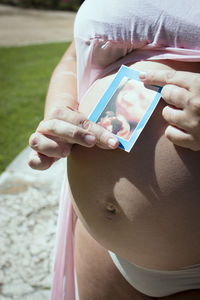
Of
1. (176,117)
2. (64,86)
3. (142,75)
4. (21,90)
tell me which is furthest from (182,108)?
(21,90)

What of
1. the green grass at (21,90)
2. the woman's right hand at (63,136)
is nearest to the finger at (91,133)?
the woman's right hand at (63,136)

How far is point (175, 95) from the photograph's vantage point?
2.73ft

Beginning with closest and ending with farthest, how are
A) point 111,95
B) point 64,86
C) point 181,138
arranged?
point 181,138 < point 111,95 < point 64,86

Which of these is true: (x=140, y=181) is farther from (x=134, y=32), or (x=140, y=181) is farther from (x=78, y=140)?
(x=134, y=32)

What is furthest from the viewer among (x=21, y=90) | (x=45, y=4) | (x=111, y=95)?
(x=45, y=4)

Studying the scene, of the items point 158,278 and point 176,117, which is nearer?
point 176,117

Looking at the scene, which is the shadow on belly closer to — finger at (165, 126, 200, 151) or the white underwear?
finger at (165, 126, 200, 151)

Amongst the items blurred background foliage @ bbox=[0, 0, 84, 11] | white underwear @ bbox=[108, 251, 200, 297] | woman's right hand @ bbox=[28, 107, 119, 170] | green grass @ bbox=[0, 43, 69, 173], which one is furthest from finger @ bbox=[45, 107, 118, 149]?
blurred background foliage @ bbox=[0, 0, 84, 11]

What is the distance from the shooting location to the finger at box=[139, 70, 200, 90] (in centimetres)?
83

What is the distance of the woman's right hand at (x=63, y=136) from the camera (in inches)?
34.8

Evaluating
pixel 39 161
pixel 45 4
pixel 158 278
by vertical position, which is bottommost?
pixel 45 4

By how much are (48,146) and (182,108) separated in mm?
358

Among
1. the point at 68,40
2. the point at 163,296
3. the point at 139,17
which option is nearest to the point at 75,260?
the point at 163,296

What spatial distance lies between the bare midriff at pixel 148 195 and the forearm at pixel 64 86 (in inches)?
7.7
